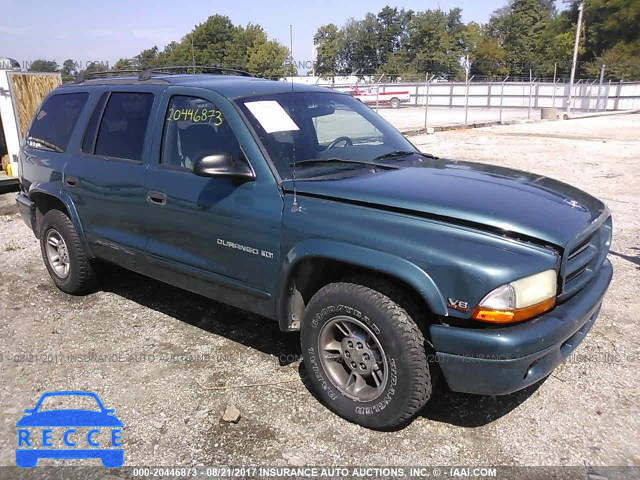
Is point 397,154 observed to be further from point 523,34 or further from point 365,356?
point 523,34

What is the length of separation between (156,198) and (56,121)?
178 cm

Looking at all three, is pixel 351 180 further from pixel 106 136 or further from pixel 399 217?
pixel 106 136

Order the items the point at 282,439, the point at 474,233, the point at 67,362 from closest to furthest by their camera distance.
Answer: the point at 474,233 → the point at 282,439 → the point at 67,362

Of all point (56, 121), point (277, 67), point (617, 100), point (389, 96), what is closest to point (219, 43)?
point (389, 96)

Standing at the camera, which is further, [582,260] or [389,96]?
[389,96]

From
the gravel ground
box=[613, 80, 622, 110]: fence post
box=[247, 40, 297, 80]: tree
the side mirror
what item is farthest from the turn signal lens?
box=[613, 80, 622, 110]: fence post

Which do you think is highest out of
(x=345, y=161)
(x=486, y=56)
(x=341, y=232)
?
(x=486, y=56)

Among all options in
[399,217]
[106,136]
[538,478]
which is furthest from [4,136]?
[538,478]

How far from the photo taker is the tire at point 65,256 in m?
4.54

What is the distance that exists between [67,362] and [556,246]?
3198mm

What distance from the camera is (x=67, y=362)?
12.1 ft

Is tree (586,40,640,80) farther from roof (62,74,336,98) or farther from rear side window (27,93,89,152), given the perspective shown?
rear side window (27,93,89,152)

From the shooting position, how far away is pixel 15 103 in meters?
9.45


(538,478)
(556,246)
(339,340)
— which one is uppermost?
(556,246)
